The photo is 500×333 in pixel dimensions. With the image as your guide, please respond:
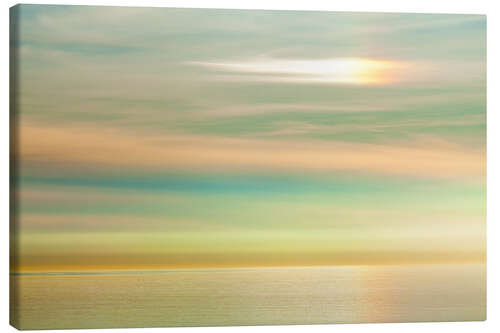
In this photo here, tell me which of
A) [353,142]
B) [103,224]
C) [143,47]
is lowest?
[103,224]

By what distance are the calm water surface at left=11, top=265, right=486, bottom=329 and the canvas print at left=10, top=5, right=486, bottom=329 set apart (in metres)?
0.02

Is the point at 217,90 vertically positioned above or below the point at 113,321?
above

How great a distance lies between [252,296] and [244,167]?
1.22 metres

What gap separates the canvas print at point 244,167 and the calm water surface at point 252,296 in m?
→ 0.02

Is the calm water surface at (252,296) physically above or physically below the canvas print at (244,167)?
below

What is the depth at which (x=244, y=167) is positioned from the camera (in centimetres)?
1151

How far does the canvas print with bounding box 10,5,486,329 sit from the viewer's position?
36.7ft

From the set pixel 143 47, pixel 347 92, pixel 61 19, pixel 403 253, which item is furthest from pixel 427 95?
pixel 61 19

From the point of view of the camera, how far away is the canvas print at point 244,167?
11.2 meters

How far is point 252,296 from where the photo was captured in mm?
11508

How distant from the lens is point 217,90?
1151cm

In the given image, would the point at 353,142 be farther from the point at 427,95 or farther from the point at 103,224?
the point at 103,224

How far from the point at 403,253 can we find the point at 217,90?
2.39m

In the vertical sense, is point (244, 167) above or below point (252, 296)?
above
